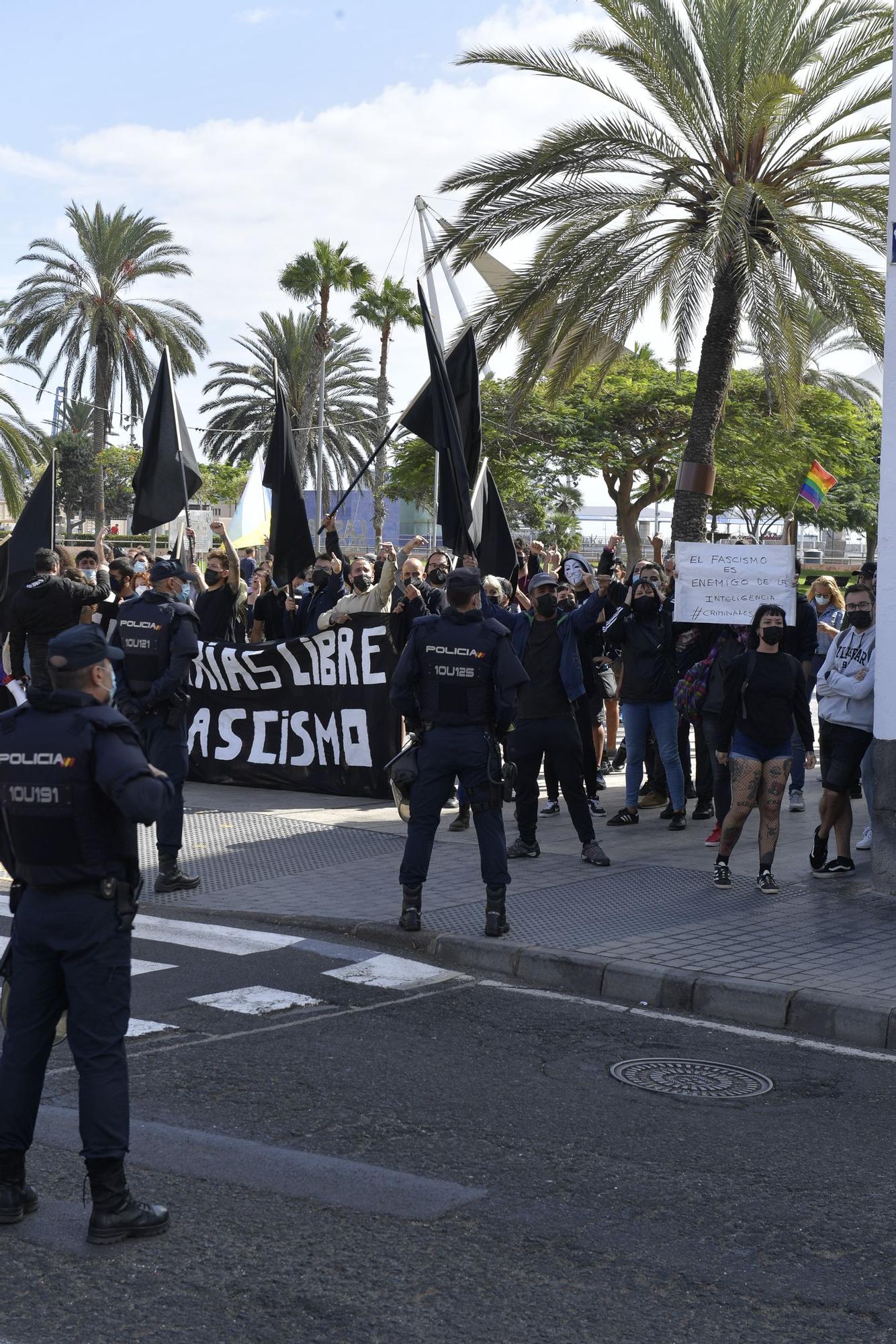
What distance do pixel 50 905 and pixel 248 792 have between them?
8941mm

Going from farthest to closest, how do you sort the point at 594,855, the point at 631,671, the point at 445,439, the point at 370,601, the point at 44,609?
the point at 370,601 → the point at 445,439 → the point at 44,609 → the point at 631,671 → the point at 594,855

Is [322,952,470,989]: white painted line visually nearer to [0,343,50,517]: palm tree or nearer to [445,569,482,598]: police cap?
[445,569,482,598]: police cap

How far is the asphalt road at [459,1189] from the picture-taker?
3.63 metres

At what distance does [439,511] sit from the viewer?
12039 mm

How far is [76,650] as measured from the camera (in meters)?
4.17

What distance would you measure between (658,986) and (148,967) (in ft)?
8.36

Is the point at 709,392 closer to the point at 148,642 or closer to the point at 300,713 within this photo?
the point at 300,713

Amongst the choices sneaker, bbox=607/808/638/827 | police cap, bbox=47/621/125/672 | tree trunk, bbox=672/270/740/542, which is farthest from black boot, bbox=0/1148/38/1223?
tree trunk, bbox=672/270/740/542

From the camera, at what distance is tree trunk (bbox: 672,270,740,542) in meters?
16.3

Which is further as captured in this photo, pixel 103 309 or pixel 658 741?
pixel 103 309

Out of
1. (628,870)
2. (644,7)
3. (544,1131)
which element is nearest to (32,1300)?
(544,1131)

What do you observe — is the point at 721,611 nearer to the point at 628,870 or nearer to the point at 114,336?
the point at 628,870

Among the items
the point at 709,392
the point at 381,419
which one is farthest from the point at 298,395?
the point at 709,392

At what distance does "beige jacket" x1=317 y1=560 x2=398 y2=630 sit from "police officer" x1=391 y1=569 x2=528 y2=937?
454cm
